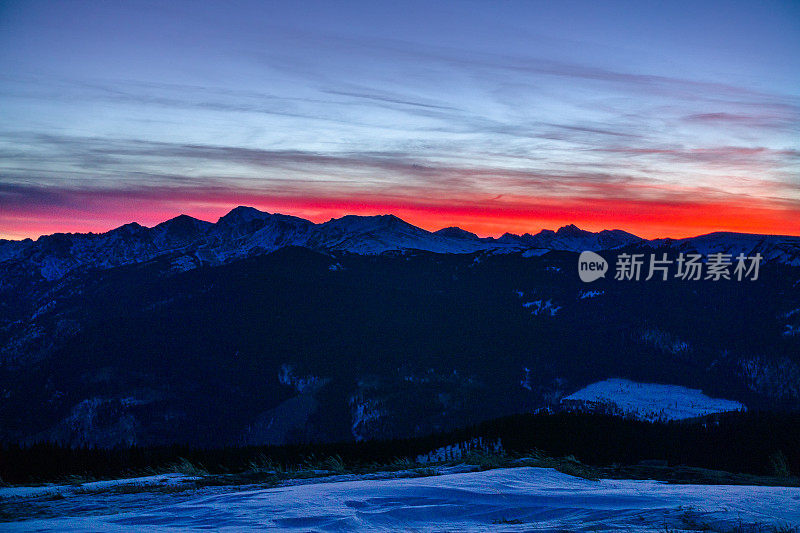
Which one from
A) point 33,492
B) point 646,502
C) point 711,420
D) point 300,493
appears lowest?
point 711,420

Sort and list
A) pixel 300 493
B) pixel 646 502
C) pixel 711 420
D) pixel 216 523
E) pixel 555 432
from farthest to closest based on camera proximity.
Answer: pixel 711 420 < pixel 555 432 < pixel 300 493 < pixel 646 502 < pixel 216 523

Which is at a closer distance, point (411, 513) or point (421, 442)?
point (411, 513)

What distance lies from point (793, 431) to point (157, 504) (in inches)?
4168

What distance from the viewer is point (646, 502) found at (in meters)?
11.2

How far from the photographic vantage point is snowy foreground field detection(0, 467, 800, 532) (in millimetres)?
9805

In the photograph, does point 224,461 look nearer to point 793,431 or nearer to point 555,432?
point 555,432

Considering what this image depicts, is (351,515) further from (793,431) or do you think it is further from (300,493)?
(793,431)

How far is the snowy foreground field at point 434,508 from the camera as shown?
32.2 feet

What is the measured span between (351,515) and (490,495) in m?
3.14

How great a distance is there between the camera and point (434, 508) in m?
11.3

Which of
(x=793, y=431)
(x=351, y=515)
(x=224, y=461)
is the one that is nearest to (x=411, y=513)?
(x=351, y=515)

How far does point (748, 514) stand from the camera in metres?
9.66

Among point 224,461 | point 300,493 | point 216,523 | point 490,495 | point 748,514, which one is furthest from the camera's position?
point 224,461

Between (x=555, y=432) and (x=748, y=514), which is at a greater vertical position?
(x=748, y=514)
